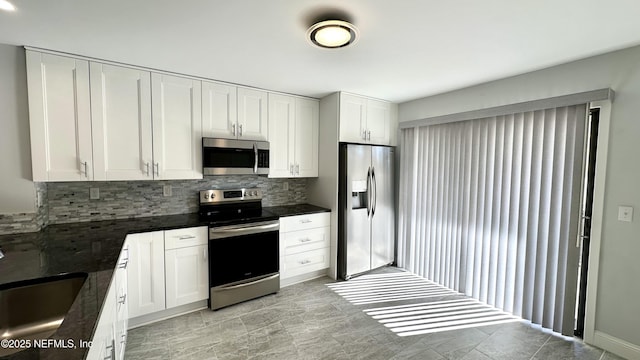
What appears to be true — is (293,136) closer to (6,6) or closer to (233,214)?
(233,214)

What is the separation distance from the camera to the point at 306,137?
3.64m

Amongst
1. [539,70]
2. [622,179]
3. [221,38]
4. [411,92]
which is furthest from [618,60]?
[221,38]

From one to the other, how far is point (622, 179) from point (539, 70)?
44.2 inches

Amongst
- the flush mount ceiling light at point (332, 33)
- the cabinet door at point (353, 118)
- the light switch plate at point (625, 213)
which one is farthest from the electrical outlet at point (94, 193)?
the light switch plate at point (625, 213)

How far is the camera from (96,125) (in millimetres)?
2396

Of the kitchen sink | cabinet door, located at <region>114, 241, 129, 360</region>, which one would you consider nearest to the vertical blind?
cabinet door, located at <region>114, 241, 129, 360</region>

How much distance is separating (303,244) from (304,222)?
28 centimetres

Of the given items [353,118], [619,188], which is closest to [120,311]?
[353,118]

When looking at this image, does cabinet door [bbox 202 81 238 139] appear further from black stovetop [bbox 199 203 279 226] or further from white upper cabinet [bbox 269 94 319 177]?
black stovetop [bbox 199 203 279 226]

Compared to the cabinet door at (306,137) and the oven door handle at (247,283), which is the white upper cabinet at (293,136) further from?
the oven door handle at (247,283)

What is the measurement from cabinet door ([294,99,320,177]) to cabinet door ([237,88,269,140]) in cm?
47

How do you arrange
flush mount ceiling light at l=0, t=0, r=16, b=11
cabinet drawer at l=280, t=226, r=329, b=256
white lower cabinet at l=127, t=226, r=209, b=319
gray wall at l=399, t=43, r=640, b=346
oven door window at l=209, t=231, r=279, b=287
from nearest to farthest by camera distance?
flush mount ceiling light at l=0, t=0, r=16, b=11 < gray wall at l=399, t=43, r=640, b=346 < white lower cabinet at l=127, t=226, r=209, b=319 < oven door window at l=209, t=231, r=279, b=287 < cabinet drawer at l=280, t=226, r=329, b=256

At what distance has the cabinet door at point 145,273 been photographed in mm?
2348

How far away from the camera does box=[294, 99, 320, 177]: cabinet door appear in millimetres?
3566
